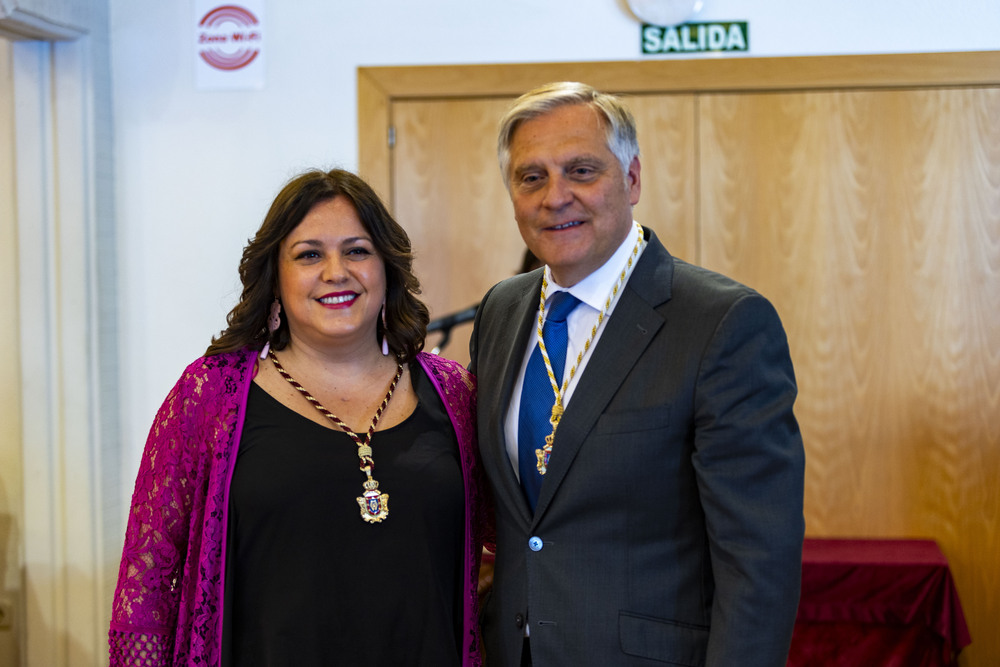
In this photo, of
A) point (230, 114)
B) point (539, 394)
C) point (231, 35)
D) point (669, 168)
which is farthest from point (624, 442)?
point (231, 35)

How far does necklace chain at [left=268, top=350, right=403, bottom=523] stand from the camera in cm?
172

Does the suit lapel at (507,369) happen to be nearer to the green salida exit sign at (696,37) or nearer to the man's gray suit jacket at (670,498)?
the man's gray suit jacket at (670,498)

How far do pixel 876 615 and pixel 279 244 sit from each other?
235 centimetres

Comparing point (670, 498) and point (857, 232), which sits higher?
point (857, 232)

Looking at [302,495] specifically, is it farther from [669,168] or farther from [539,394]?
[669,168]

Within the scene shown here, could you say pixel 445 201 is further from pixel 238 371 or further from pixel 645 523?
pixel 645 523

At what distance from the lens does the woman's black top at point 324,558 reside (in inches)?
66.2

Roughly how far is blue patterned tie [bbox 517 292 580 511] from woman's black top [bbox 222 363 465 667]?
0.70 feet

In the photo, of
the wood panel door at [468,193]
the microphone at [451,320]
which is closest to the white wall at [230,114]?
the wood panel door at [468,193]

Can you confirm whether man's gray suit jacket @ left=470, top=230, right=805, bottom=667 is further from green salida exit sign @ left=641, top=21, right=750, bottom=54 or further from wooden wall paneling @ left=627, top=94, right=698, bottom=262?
green salida exit sign @ left=641, top=21, right=750, bottom=54

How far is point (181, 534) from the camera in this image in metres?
1.74

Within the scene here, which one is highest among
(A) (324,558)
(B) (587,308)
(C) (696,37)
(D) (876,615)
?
(C) (696,37)

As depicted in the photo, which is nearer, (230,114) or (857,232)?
(857,232)

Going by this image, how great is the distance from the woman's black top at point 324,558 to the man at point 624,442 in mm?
141
